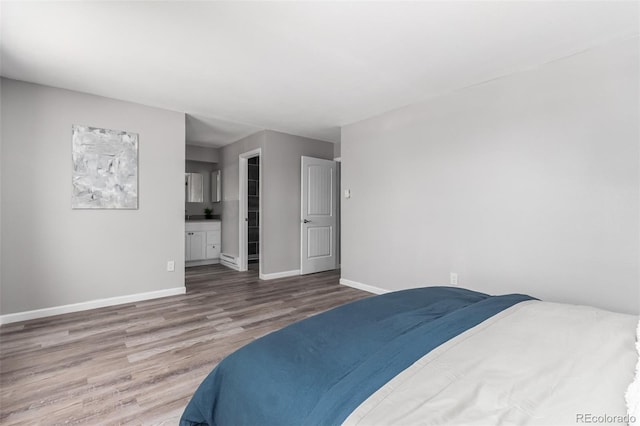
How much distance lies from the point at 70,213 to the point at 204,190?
3.33 meters

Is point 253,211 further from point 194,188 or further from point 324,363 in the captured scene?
point 324,363

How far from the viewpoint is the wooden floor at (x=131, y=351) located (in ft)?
5.46

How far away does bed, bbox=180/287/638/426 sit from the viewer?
0.69m

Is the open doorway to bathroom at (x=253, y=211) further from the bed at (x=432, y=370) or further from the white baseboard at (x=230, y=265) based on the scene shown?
the bed at (x=432, y=370)

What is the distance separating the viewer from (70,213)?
124 inches

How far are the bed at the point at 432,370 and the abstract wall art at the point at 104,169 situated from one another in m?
2.96

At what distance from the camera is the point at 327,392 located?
2.58 feet

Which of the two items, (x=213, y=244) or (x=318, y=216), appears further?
(x=213, y=244)

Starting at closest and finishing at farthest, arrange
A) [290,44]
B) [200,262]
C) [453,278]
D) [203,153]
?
[290,44], [453,278], [200,262], [203,153]

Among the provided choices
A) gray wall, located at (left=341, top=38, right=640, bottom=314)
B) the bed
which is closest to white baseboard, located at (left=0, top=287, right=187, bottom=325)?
gray wall, located at (left=341, top=38, right=640, bottom=314)

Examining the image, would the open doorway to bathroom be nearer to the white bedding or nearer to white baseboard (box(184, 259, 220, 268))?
white baseboard (box(184, 259, 220, 268))

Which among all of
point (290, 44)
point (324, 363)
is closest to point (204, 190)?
point (290, 44)

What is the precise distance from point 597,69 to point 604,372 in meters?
2.46
